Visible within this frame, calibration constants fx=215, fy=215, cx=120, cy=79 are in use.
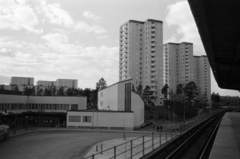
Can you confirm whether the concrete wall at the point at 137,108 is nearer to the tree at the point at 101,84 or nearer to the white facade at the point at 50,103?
the white facade at the point at 50,103

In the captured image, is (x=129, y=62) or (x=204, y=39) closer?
(x=204, y=39)

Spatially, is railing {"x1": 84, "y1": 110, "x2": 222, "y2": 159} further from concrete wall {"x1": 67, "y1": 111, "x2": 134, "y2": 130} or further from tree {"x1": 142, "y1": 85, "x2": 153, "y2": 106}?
tree {"x1": 142, "y1": 85, "x2": 153, "y2": 106}

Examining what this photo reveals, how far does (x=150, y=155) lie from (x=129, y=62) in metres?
77.1

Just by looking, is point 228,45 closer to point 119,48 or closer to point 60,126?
point 60,126

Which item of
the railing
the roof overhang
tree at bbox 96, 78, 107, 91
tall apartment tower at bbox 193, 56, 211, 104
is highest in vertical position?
tall apartment tower at bbox 193, 56, 211, 104

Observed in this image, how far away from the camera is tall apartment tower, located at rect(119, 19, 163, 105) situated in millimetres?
90312

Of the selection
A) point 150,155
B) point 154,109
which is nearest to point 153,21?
point 154,109

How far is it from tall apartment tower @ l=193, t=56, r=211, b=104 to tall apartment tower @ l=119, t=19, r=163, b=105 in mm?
59773

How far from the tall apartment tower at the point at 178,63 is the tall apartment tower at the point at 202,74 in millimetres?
17980

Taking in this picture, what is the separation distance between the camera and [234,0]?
824 cm

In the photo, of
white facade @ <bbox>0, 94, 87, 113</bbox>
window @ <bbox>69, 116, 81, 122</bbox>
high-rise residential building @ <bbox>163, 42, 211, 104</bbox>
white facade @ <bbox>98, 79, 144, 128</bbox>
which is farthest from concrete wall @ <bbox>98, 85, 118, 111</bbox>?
high-rise residential building @ <bbox>163, 42, 211, 104</bbox>

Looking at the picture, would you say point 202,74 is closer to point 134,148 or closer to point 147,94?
point 147,94

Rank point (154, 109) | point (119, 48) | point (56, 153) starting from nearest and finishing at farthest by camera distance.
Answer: point (56, 153) < point (154, 109) < point (119, 48)

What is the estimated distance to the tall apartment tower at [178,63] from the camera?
4806 inches
